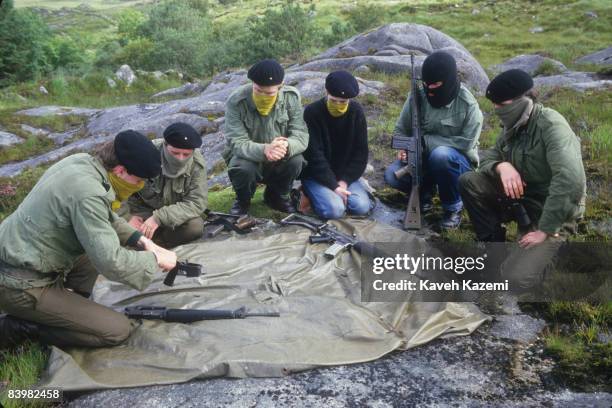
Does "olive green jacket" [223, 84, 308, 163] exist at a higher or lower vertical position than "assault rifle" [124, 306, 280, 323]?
higher

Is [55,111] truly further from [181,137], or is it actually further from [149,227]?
[181,137]

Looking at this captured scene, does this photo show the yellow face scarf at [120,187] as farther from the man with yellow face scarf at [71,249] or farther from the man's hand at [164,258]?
the man's hand at [164,258]

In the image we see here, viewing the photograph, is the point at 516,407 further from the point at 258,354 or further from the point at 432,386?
the point at 258,354

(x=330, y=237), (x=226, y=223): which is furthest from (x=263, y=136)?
(x=330, y=237)

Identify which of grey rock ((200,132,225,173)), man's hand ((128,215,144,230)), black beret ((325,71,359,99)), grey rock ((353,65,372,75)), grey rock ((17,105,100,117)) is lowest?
grey rock ((17,105,100,117))

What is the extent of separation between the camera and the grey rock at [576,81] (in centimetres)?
1206

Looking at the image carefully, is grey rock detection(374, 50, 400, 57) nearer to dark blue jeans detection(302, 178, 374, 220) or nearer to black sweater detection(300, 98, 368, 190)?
black sweater detection(300, 98, 368, 190)

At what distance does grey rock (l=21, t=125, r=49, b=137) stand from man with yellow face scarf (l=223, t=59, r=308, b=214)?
1213 centimetres

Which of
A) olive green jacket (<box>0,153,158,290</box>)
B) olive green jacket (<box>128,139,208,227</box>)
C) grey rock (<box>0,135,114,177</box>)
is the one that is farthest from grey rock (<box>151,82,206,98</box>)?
olive green jacket (<box>0,153,158,290</box>)

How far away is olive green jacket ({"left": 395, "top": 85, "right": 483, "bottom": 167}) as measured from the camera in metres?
6.02

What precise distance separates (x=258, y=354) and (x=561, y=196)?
2952 millimetres

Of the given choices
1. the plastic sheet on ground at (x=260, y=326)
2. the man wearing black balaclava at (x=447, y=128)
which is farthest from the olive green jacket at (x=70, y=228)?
the man wearing black balaclava at (x=447, y=128)

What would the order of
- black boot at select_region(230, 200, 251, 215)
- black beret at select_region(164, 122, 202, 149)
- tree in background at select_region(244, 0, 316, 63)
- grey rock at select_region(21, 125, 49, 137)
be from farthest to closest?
tree in background at select_region(244, 0, 316, 63), grey rock at select_region(21, 125, 49, 137), black boot at select_region(230, 200, 251, 215), black beret at select_region(164, 122, 202, 149)

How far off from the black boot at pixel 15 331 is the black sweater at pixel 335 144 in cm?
364
